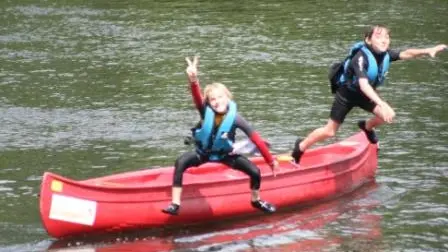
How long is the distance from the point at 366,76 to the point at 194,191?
101 inches

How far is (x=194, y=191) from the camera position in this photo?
11.3 meters

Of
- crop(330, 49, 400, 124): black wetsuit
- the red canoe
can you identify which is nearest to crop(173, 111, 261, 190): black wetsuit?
the red canoe

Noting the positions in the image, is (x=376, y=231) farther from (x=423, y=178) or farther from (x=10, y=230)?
(x=10, y=230)

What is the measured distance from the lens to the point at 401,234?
1138cm

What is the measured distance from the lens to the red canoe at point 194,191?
1049 centimetres

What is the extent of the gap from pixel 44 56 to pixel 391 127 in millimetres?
10546

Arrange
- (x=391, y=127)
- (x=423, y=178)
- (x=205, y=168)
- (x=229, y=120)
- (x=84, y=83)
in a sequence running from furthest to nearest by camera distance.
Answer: (x=84, y=83)
(x=391, y=127)
(x=423, y=178)
(x=205, y=168)
(x=229, y=120)

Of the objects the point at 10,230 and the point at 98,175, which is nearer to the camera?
the point at 10,230

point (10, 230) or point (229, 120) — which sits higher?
point (229, 120)

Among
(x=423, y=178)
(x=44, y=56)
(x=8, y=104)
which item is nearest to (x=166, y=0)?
(x=44, y=56)

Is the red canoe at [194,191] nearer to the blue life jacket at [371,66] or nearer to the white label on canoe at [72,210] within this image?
the white label on canoe at [72,210]

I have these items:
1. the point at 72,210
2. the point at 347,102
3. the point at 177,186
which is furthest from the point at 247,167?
the point at 72,210

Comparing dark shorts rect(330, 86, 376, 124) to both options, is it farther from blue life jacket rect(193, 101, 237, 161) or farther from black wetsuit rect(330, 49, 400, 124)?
blue life jacket rect(193, 101, 237, 161)

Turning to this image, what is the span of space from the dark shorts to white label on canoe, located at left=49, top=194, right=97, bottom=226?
139 inches
